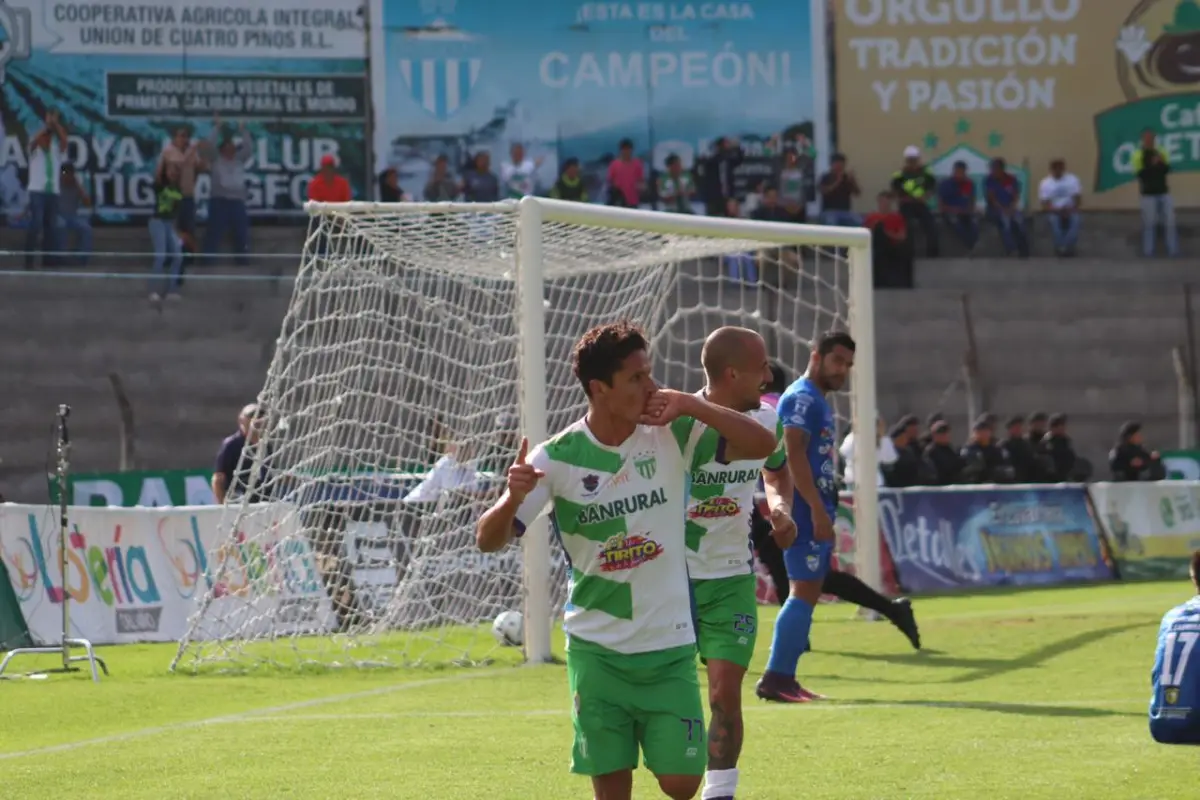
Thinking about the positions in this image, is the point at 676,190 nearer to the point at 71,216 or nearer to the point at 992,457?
the point at 992,457

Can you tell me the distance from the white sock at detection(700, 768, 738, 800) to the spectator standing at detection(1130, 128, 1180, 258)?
25604 millimetres

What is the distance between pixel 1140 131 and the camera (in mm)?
34281

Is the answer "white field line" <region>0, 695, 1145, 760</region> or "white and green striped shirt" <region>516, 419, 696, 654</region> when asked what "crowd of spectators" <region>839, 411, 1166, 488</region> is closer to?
"white field line" <region>0, 695, 1145, 760</region>

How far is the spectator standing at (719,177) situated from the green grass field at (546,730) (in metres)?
14.9

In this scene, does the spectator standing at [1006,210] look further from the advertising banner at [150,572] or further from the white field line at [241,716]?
the white field line at [241,716]

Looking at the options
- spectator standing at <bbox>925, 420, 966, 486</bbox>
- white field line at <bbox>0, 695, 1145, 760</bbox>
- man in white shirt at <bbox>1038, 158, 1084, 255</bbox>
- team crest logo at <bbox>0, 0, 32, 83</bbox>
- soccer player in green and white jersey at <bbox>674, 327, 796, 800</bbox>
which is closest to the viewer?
soccer player in green and white jersey at <bbox>674, 327, 796, 800</bbox>

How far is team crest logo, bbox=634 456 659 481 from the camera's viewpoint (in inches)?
259

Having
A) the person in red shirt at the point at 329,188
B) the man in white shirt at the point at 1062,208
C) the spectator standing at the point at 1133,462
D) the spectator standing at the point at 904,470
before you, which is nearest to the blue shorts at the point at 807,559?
the spectator standing at the point at 904,470

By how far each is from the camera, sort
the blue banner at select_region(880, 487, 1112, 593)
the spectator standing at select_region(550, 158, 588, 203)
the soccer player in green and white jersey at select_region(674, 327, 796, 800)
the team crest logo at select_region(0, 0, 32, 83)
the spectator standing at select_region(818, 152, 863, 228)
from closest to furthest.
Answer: the soccer player in green and white jersey at select_region(674, 327, 796, 800)
the blue banner at select_region(880, 487, 1112, 593)
the spectator standing at select_region(550, 158, 588, 203)
the team crest logo at select_region(0, 0, 32, 83)
the spectator standing at select_region(818, 152, 863, 228)

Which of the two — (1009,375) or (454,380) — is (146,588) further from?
(1009,375)

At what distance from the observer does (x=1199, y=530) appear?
2330 centimetres

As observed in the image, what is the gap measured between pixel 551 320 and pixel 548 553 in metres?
6.21

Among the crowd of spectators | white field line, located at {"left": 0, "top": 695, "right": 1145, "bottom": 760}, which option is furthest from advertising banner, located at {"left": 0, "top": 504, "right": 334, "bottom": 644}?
the crowd of spectators

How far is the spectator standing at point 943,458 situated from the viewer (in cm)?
2352
